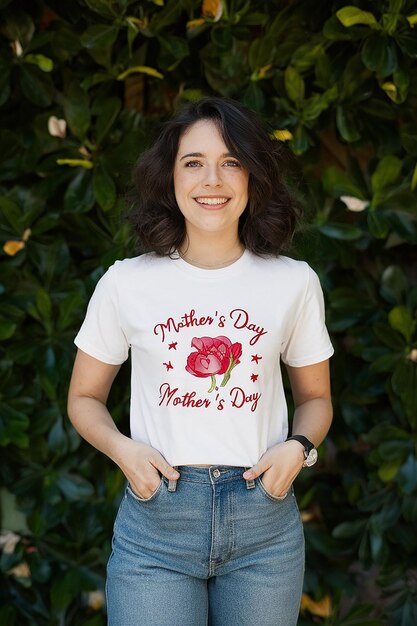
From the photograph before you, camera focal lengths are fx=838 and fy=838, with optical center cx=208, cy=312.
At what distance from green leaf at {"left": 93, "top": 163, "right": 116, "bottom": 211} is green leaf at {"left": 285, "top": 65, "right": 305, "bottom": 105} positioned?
593 mm

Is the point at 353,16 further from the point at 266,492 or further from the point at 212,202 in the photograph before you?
the point at 266,492

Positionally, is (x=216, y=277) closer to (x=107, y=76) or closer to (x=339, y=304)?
(x=339, y=304)

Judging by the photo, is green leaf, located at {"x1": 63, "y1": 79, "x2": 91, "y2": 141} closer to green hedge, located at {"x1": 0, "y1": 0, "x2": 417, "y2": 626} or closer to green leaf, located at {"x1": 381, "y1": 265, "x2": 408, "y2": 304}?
green hedge, located at {"x1": 0, "y1": 0, "x2": 417, "y2": 626}

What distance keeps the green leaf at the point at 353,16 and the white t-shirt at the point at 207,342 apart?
2.91 ft

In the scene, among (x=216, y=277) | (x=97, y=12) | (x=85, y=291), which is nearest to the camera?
(x=216, y=277)

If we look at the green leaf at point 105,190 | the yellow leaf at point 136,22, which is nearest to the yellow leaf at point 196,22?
the yellow leaf at point 136,22

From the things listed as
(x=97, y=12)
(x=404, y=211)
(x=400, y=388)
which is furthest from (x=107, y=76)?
(x=400, y=388)

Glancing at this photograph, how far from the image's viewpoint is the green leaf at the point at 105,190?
98.9 inches

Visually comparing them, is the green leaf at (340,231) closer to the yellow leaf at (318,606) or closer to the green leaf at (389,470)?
the green leaf at (389,470)

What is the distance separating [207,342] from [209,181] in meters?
0.32

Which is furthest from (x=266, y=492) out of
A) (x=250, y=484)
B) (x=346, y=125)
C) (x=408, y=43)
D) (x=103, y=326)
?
(x=408, y=43)

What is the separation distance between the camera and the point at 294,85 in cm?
246

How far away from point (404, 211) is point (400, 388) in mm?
519

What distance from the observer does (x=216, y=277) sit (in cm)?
170
